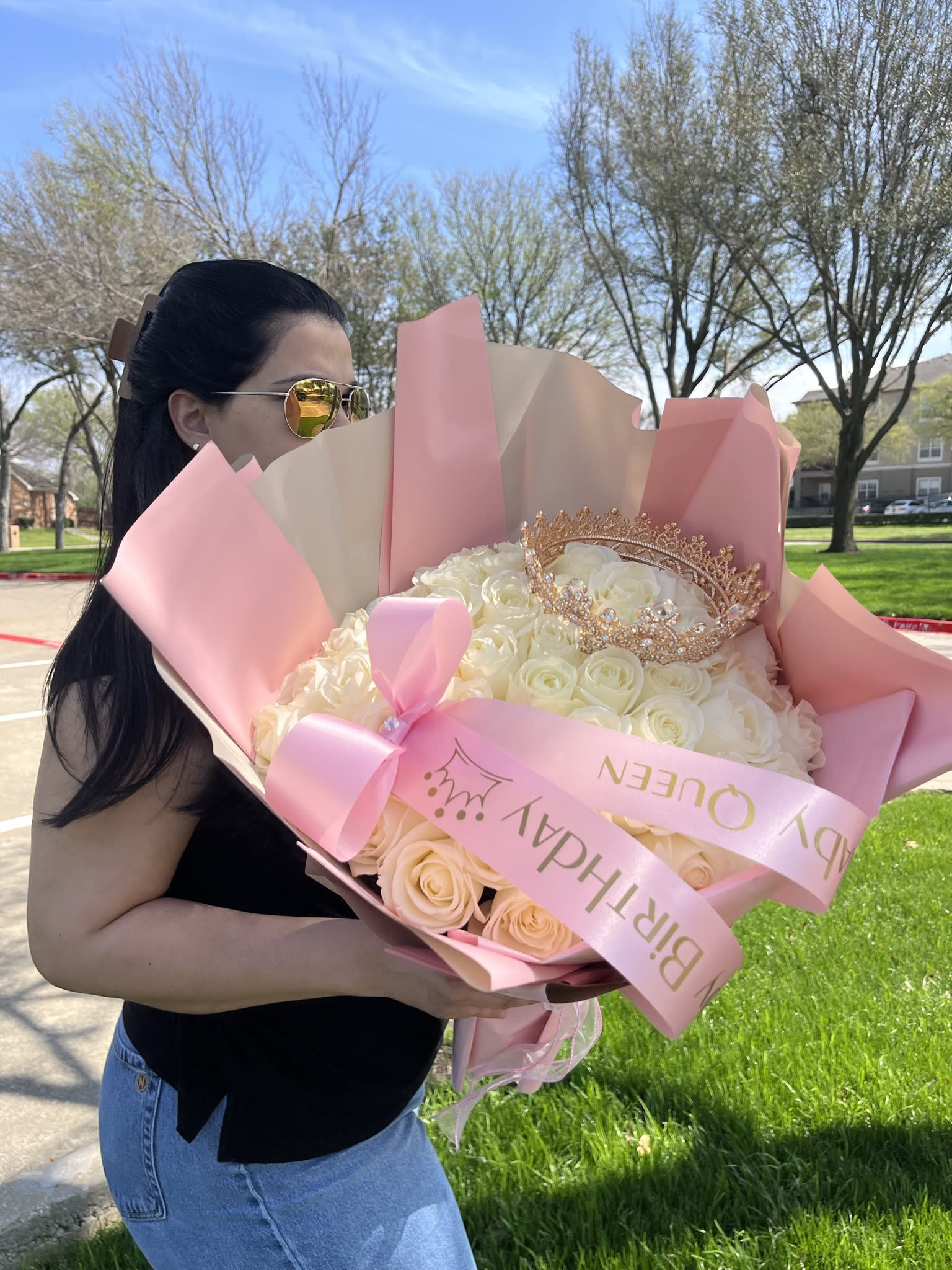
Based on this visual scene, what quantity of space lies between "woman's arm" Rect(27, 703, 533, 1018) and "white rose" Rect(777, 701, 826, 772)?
1.65 ft

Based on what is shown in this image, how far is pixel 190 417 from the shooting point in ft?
4.27

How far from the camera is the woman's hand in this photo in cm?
86

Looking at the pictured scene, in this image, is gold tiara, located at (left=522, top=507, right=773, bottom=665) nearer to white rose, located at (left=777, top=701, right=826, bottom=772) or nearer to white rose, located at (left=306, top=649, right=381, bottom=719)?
white rose, located at (left=777, top=701, right=826, bottom=772)

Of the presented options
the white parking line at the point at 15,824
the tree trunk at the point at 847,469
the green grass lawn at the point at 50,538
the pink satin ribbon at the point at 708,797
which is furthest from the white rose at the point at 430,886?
the green grass lawn at the point at 50,538

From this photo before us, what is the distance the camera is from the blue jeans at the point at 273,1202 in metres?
1.11

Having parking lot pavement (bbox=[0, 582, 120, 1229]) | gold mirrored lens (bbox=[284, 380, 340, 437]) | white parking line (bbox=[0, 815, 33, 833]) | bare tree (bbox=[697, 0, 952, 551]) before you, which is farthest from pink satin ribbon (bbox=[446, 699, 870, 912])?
bare tree (bbox=[697, 0, 952, 551])

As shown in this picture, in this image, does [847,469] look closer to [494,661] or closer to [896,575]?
[896,575]

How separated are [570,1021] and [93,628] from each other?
100 cm

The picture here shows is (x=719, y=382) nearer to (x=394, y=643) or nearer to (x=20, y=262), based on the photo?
(x=20, y=262)

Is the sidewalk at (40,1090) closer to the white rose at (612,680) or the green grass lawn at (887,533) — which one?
the white rose at (612,680)

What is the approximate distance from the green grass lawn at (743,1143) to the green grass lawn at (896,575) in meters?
5.20

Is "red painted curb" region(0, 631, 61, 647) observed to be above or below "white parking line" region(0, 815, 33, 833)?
below

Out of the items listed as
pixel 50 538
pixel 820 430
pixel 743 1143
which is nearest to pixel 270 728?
pixel 743 1143

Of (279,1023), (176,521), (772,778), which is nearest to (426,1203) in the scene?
(279,1023)
